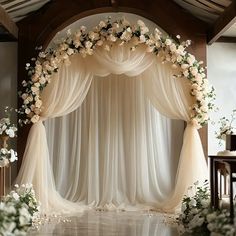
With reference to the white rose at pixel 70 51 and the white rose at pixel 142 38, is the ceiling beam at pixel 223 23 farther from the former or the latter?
the white rose at pixel 70 51

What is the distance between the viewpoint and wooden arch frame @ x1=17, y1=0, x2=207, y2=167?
22.5ft

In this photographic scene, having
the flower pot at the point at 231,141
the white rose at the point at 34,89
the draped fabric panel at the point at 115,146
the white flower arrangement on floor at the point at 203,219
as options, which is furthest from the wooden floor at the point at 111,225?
the white rose at the point at 34,89

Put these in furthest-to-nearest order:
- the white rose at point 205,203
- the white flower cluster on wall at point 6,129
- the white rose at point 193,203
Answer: the white flower cluster on wall at point 6,129, the white rose at point 193,203, the white rose at point 205,203

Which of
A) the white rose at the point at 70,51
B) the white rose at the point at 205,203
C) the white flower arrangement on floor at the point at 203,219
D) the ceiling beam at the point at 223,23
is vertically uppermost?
the ceiling beam at the point at 223,23

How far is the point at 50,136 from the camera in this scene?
287 inches

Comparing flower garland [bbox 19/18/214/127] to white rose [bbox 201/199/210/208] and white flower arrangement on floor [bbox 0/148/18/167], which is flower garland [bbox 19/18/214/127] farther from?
white rose [bbox 201/199/210/208]

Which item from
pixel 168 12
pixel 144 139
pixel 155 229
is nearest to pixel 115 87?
pixel 144 139

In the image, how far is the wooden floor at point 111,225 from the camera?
5.23m

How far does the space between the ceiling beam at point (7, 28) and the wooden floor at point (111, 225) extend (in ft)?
9.12

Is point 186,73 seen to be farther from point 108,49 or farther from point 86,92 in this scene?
point 86,92

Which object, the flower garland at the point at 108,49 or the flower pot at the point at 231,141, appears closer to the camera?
the flower pot at the point at 231,141

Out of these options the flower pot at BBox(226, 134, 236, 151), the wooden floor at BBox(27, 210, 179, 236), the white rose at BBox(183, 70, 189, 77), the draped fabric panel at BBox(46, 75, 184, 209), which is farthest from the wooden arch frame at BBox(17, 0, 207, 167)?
the flower pot at BBox(226, 134, 236, 151)

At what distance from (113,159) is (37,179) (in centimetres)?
143

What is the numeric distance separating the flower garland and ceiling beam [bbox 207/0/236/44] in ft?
1.78
